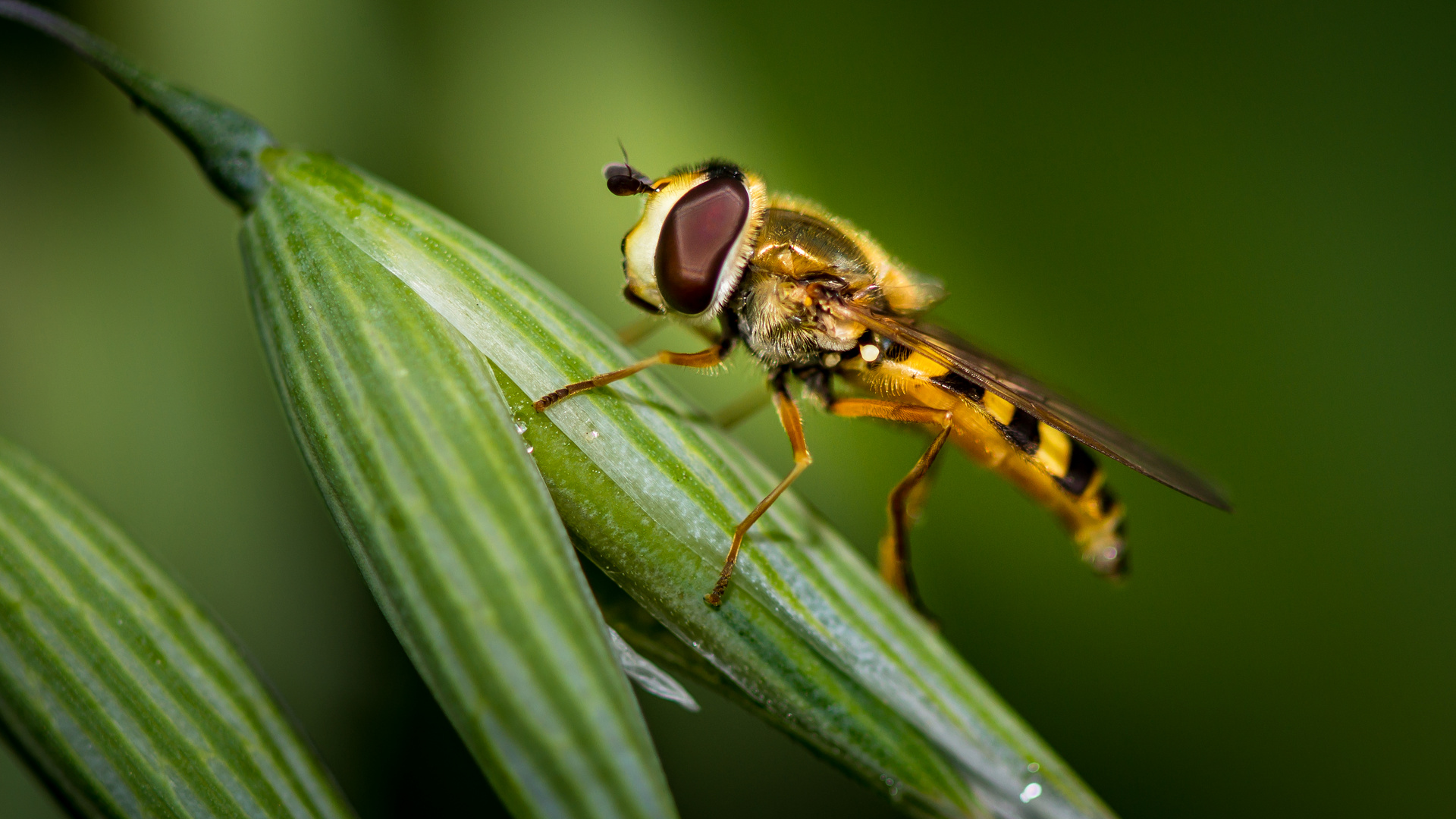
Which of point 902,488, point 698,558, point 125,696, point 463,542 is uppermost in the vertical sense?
point 902,488

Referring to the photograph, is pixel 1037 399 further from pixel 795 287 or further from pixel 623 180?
pixel 623 180

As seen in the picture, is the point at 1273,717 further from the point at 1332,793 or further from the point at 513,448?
the point at 513,448

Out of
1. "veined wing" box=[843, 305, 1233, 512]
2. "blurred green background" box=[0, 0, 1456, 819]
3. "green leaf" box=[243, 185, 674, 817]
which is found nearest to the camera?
"green leaf" box=[243, 185, 674, 817]

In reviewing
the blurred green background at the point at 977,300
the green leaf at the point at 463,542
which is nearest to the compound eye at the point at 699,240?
the blurred green background at the point at 977,300

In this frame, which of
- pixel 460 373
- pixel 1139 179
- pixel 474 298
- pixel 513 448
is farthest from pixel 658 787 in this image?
pixel 1139 179

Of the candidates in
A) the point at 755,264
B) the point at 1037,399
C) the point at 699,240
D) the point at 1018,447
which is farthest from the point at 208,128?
the point at 1018,447

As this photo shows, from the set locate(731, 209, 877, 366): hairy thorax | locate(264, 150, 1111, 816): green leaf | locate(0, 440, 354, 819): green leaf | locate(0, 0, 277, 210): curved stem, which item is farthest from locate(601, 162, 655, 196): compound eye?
locate(0, 440, 354, 819): green leaf

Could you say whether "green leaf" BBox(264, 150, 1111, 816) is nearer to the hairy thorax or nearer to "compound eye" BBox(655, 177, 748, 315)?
"compound eye" BBox(655, 177, 748, 315)
